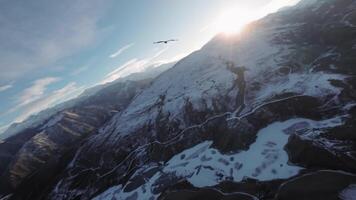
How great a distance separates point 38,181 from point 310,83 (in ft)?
459

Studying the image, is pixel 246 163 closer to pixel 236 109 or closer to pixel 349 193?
pixel 349 193

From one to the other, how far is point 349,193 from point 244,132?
4697 centimetres

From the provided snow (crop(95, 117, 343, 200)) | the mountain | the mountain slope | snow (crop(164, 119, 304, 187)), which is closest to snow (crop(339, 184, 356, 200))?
the mountain

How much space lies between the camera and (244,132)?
109m

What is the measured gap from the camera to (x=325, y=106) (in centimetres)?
10150

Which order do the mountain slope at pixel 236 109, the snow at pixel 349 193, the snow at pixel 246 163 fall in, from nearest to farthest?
the snow at pixel 349 193 < the snow at pixel 246 163 < the mountain slope at pixel 236 109

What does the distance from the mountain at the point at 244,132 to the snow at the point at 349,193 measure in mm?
180

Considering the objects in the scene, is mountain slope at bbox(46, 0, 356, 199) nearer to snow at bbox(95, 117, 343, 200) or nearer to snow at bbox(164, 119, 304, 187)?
snow at bbox(95, 117, 343, 200)

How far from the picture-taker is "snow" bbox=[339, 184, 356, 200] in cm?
6332

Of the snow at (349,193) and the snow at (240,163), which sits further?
the snow at (240,163)

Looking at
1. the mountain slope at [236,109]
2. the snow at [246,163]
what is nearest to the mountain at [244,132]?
the snow at [246,163]

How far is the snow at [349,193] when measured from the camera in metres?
63.3

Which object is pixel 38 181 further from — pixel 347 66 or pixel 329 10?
pixel 329 10

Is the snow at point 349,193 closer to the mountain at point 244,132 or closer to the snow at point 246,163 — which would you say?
the mountain at point 244,132
